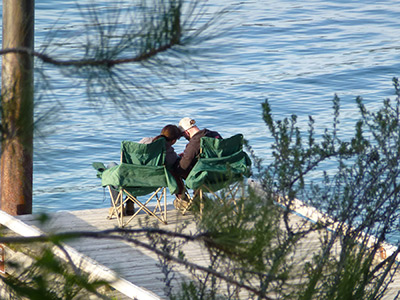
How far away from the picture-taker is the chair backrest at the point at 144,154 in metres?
6.69

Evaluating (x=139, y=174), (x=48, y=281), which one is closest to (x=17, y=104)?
(x=48, y=281)

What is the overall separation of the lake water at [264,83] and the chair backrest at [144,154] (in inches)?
109

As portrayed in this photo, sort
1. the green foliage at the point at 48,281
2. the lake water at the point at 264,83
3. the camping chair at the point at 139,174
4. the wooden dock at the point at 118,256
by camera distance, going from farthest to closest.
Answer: the lake water at the point at 264,83
the camping chair at the point at 139,174
the wooden dock at the point at 118,256
the green foliage at the point at 48,281

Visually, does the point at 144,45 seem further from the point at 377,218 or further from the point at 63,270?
the point at 377,218

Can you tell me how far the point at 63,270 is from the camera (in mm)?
2627

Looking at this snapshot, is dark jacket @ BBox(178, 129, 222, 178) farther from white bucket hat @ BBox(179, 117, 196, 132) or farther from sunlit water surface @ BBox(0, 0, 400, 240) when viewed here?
sunlit water surface @ BBox(0, 0, 400, 240)

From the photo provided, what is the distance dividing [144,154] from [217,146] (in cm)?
60

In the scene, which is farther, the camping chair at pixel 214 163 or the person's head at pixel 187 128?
the person's head at pixel 187 128

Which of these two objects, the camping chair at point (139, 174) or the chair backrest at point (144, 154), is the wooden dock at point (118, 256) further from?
the chair backrest at point (144, 154)

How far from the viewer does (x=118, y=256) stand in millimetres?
6066

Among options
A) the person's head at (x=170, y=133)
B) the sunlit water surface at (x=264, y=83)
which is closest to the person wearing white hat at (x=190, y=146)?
the person's head at (x=170, y=133)

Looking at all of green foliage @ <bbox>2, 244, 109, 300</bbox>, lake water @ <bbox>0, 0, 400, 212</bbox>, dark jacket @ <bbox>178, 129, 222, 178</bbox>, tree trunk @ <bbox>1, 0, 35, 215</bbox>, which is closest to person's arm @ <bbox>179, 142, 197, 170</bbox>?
dark jacket @ <bbox>178, 129, 222, 178</bbox>

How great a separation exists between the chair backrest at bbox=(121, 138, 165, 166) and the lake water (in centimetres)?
278

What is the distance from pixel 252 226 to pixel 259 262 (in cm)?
15
